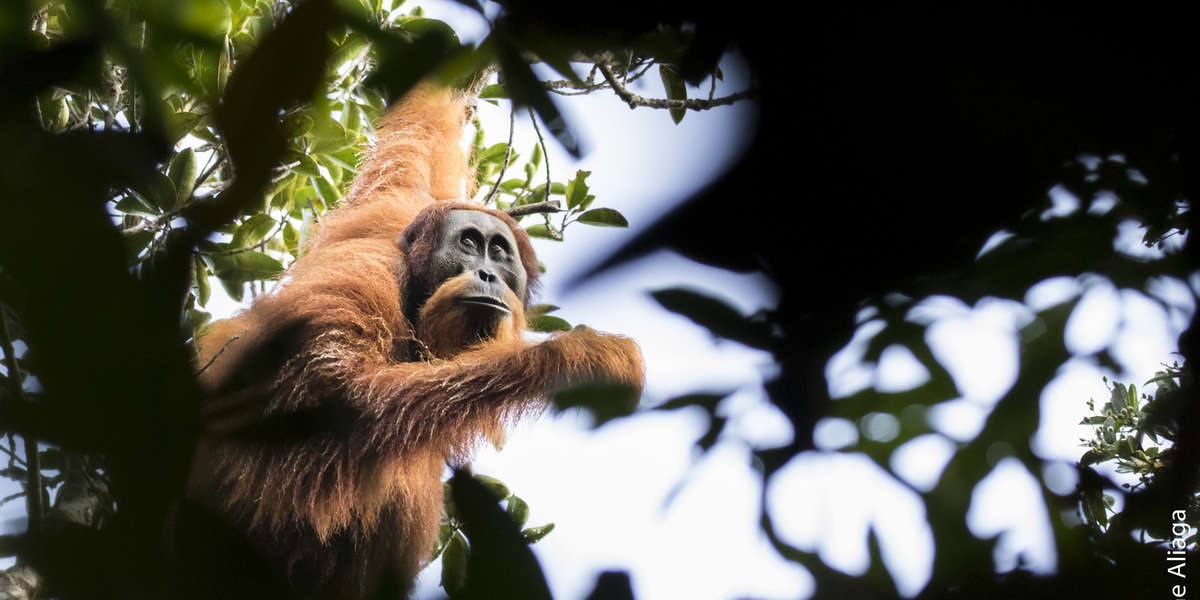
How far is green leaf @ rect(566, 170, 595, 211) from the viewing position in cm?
381

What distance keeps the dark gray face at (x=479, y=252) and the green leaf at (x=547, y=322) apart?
0.48 feet

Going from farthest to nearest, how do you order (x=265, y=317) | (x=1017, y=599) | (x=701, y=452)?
(x=265, y=317), (x=701, y=452), (x=1017, y=599)

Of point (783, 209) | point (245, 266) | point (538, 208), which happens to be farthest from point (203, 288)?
point (783, 209)

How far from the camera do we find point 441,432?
3467mm

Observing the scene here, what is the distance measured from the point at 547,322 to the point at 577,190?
92 centimetres

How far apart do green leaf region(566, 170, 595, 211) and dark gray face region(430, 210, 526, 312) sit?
0.55 m

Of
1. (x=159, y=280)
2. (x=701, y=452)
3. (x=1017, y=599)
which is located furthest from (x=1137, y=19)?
(x=159, y=280)

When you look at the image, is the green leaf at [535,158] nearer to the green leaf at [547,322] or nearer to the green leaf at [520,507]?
the green leaf at [547,322]

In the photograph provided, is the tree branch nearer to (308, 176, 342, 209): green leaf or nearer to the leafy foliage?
the leafy foliage

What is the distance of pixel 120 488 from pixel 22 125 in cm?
33

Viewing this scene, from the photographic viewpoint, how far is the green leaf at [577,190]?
3.81 m

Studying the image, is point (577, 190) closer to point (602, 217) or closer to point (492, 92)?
point (602, 217)

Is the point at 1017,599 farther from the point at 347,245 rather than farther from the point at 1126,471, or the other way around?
the point at 347,245

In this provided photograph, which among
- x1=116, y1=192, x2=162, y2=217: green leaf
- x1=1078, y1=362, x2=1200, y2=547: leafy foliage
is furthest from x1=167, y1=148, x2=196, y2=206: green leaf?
x1=1078, y1=362, x2=1200, y2=547: leafy foliage
